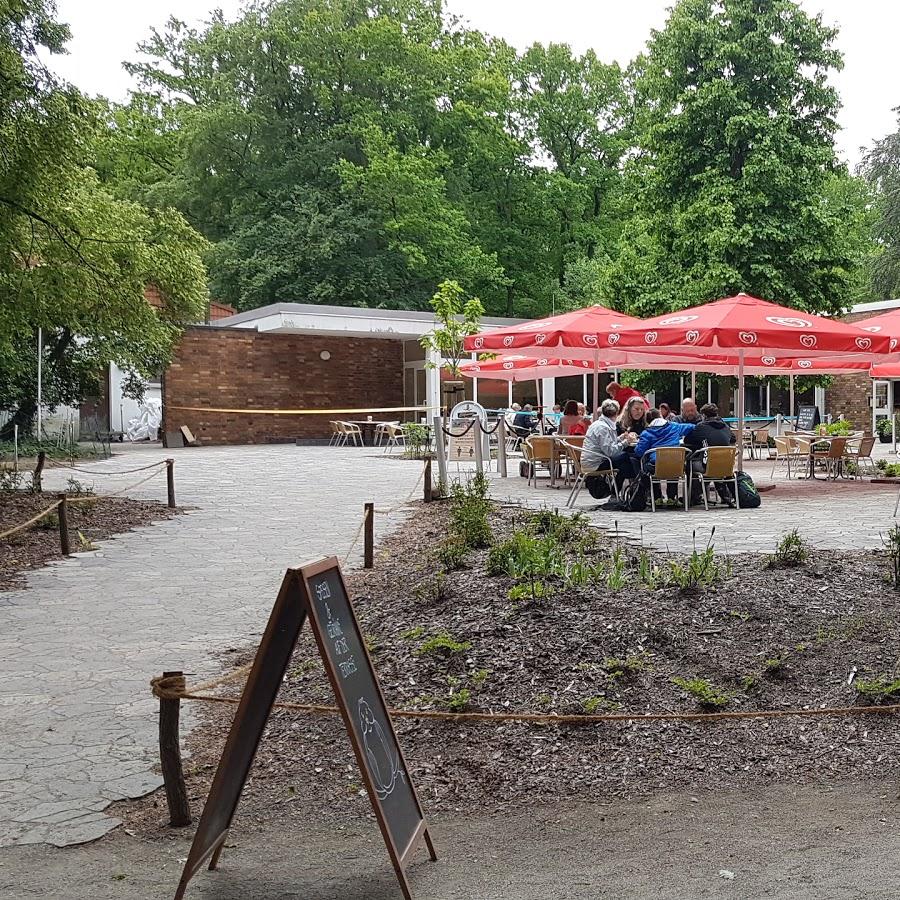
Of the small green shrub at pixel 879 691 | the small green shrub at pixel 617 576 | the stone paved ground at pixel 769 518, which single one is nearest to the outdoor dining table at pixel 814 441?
the stone paved ground at pixel 769 518

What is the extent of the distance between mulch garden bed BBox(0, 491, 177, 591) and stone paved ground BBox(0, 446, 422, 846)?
251 mm

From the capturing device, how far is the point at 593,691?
4852 mm

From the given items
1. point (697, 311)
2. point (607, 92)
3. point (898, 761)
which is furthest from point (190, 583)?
point (607, 92)

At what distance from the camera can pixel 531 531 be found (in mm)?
8453

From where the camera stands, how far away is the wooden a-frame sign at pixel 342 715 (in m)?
3.12

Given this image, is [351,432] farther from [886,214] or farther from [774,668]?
[886,214]

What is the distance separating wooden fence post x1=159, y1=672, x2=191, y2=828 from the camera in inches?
146

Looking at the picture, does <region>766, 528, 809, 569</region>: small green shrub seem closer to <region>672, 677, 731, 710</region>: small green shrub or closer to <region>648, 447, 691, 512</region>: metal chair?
<region>672, 677, 731, 710</region>: small green shrub

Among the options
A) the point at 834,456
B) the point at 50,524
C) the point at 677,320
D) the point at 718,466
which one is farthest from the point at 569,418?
the point at 50,524

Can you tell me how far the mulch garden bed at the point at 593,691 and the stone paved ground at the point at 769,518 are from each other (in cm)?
206

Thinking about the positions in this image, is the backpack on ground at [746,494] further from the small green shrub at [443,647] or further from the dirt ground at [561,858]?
the dirt ground at [561,858]

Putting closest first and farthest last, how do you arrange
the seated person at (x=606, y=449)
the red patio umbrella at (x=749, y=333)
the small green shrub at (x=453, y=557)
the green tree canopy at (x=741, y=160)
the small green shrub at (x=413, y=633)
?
1. the small green shrub at (x=413, y=633)
2. the small green shrub at (x=453, y=557)
3. the red patio umbrella at (x=749, y=333)
4. the seated person at (x=606, y=449)
5. the green tree canopy at (x=741, y=160)

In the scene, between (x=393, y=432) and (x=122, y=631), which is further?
(x=393, y=432)

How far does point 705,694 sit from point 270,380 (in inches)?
1126
